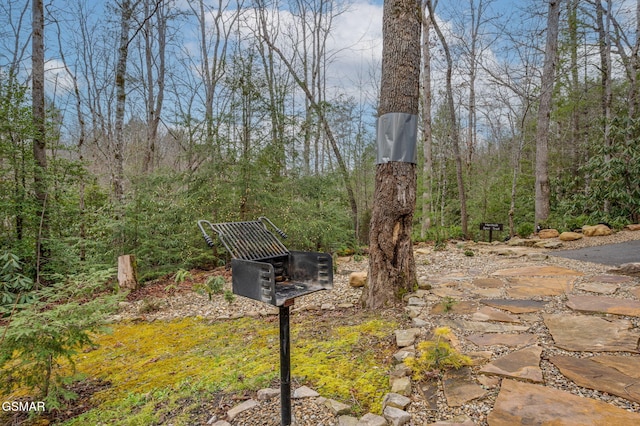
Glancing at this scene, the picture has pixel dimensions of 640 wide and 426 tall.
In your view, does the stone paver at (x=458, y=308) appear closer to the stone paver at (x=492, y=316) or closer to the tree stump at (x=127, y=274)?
the stone paver at (x=492, y=316)

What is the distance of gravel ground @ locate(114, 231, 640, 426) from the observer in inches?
56.9

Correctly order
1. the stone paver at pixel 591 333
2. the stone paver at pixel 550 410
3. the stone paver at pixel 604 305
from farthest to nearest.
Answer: the stone paver at pixel 604 305 → the stone paver at pixel 591 333 → the stone paver at pixel 550 410

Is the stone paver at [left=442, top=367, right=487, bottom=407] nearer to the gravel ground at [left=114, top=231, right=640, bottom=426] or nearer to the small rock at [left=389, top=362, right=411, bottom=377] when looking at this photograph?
the gravel ground at [left=114, top=231, right=640, bottom=426]

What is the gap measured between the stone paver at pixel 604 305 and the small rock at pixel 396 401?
175cm

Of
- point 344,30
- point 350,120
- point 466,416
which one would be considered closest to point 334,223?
point 466,416

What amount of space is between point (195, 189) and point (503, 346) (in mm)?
5343

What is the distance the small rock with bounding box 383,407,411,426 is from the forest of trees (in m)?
3.82

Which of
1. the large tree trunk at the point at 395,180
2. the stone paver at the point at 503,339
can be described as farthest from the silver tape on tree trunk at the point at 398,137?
the stone paver at the point at 503,339

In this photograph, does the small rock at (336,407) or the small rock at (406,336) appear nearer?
the small rock at (336,407)

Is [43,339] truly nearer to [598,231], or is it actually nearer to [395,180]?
[395,180]

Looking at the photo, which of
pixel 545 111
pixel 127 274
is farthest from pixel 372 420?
pixel 545 111

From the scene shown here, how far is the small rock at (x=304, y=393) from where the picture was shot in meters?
1.72

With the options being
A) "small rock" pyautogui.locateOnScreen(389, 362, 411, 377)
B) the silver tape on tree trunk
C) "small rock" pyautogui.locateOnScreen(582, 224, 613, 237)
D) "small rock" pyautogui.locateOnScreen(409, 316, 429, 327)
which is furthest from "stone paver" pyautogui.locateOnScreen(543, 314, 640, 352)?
"small rock" pyautogui.locateOnScreen(582, 224, 613, 237)

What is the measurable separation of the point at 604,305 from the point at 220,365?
2916 millimetres
